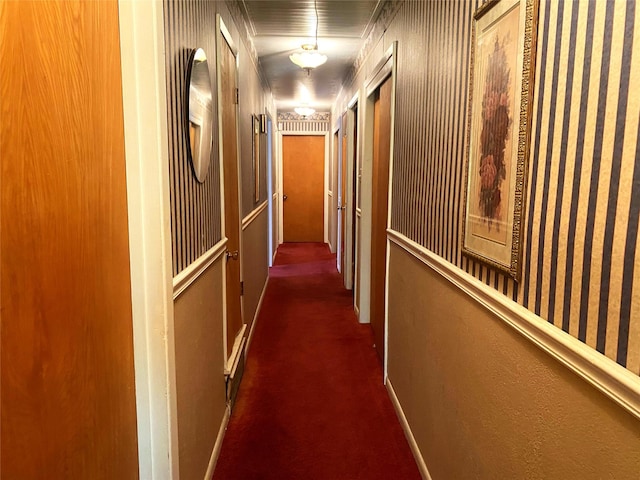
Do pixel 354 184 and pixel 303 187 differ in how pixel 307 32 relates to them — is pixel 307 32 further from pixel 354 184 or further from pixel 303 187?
pixel 303 187

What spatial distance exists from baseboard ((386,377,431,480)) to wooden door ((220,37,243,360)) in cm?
98

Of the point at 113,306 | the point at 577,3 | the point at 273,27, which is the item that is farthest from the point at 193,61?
the point at 273,27

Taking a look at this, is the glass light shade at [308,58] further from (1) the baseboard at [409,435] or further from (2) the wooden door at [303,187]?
(2) the wooden door at [303,187]

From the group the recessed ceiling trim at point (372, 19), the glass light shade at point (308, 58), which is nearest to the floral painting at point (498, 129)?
the recessed ceiling trim at point (372, 19)

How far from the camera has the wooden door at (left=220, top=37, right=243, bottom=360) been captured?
8.27 ft

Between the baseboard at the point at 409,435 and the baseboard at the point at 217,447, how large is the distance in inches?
36.3

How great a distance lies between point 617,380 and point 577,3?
0.72 m

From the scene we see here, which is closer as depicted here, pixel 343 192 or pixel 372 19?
pixel 372 19

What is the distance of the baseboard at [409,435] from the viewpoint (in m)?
1.97

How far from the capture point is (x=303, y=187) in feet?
27.3

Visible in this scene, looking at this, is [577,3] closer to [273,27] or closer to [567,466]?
[567,466]

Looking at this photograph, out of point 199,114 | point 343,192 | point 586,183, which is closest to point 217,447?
point 199,114

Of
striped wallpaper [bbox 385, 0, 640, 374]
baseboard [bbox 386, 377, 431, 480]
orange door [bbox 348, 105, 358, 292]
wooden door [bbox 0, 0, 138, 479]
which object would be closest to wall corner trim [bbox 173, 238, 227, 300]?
wooden door [bbox 0, 0, 138, 479]

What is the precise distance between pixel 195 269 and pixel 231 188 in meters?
1.13
